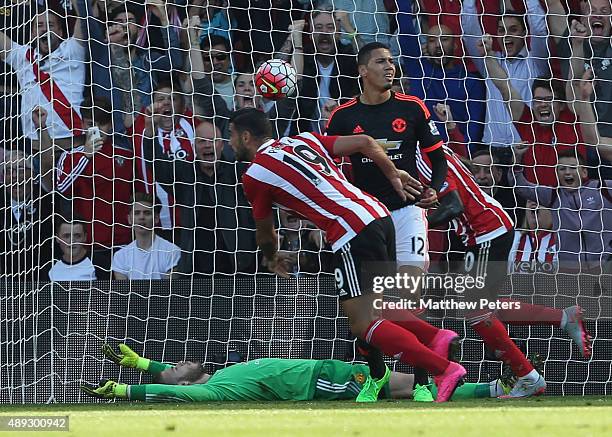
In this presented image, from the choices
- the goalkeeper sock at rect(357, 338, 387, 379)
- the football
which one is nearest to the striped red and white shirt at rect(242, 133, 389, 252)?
the goalkeeper sock at rect(357, 338, 387, 379)

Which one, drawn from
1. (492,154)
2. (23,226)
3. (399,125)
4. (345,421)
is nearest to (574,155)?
(492,154)

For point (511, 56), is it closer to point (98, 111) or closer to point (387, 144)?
point (387, 144)

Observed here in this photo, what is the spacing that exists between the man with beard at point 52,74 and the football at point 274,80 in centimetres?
127

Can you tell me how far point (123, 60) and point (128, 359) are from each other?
101 inches

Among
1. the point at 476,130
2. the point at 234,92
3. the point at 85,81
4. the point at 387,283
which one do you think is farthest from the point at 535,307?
the point at 85,81

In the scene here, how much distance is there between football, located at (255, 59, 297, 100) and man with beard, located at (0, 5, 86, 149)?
1.27 metres

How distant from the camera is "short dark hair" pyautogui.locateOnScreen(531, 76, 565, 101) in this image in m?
8.34

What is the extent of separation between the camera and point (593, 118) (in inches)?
325

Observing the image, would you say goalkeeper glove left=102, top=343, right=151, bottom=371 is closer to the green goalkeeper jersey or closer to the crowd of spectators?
the green goalkeeper jersey

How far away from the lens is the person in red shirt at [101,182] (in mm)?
7930

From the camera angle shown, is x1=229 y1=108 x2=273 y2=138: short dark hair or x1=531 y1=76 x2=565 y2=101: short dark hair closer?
x1=229 y1=108 x2=273 y2=138: short dark hair

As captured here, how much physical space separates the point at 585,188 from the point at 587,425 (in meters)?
4.38

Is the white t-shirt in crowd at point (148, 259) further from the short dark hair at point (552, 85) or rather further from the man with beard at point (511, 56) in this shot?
the short dark hair at point (552, 85)

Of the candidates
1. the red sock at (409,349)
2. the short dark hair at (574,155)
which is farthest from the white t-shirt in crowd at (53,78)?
the short dark hair at (574,155)
